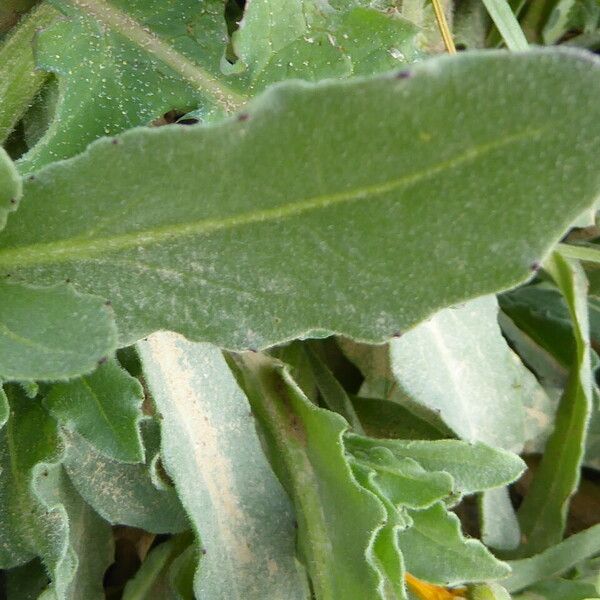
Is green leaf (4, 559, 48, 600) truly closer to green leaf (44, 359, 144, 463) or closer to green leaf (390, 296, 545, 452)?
green leaf (44, 359, 144, 463)

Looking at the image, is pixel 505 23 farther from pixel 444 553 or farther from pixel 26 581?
pixel 26 581

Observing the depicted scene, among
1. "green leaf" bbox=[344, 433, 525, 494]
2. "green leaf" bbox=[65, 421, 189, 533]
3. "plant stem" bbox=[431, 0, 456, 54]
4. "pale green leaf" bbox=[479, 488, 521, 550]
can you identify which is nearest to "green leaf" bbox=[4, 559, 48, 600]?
"green leaf" bbox=[65, 421, 189, 533]

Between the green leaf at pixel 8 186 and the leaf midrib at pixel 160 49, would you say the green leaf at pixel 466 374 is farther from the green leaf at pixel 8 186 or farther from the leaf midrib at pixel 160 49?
the green leaf at pixel 8 186

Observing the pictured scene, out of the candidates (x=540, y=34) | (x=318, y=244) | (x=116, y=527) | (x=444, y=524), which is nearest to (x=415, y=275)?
(x=318, y=244)

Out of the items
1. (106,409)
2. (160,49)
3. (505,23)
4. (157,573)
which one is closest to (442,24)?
(505,23)

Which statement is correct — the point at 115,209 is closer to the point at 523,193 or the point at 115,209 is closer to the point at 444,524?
the point at 523,193

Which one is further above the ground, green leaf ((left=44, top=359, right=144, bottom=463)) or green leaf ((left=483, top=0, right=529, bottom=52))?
green leaf ((left=483, top=0, right=529, bottom=52))

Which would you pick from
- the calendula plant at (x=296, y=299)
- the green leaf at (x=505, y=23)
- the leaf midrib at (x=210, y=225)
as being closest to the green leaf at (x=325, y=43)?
the calendula plant at (x=296, y=299)
